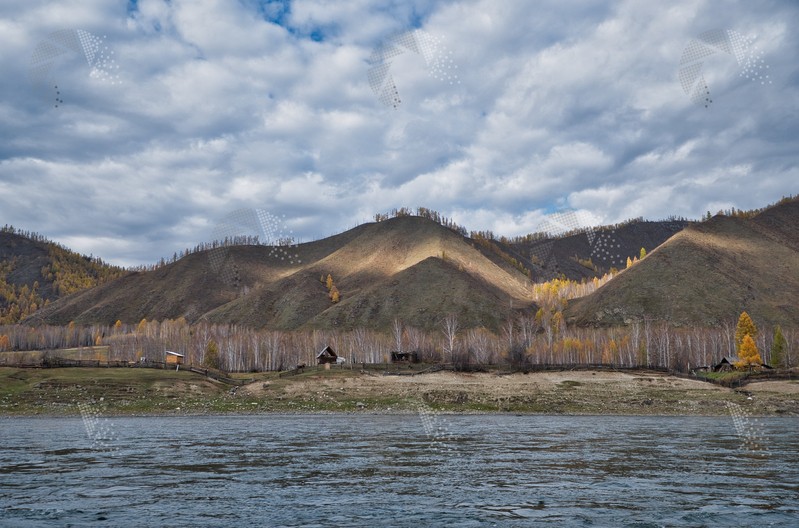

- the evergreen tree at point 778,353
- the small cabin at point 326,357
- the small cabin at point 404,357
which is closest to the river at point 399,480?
the small cabin at point 326,357

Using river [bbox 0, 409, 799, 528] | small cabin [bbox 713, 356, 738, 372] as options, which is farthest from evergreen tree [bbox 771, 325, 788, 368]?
river [bbox 0, 409, 799, 528]

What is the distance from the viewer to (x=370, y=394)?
8612 centimetres

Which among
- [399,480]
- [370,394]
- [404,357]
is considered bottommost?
[370,394]

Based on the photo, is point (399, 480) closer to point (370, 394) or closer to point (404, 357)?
point (370, 394)

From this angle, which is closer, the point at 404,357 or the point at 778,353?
the point at 778,353

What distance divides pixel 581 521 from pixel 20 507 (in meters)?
14.6

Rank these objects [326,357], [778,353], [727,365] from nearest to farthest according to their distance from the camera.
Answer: [727,365] < [778,353] < [326,357]

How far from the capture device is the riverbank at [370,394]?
70188mm

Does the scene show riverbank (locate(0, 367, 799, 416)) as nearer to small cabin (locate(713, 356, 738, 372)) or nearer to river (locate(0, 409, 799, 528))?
river (locate(0, 409, 799, 528))

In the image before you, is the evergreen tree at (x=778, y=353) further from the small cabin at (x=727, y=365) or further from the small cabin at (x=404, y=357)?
the small cabin at (x=404, y=357)

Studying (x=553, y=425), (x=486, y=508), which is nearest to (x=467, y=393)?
(x=553, y=425)

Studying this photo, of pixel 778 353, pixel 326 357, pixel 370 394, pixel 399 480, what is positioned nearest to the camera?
pixel 399 480

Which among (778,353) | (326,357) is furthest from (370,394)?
(778,353)

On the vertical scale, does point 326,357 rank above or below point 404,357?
above
